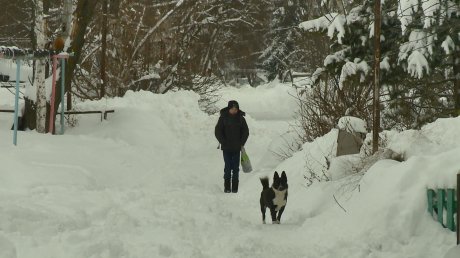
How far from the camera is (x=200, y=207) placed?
9953 mm

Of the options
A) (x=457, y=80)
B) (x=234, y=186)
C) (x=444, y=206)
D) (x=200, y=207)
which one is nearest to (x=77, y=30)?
(x=234, y=186)

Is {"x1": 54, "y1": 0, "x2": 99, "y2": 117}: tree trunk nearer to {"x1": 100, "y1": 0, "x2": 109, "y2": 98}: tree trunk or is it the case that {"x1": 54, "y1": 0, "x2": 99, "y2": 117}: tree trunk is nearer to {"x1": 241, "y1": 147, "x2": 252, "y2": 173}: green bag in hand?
{"x1": 100, "y1": 0, "x2": 109, "y2": 98}: tree trunk

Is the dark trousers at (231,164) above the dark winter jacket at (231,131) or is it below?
below

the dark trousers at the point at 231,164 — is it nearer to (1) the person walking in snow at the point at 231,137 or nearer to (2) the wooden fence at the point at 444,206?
(1) the person walking in snow at the point at 231,137

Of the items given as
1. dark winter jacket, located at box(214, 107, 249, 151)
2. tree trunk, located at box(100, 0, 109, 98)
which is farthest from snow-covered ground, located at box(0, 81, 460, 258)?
tree trunk, located at box(100, 0, 109, 98)

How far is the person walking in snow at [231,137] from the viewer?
12.2m

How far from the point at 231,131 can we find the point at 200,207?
8.34 ft

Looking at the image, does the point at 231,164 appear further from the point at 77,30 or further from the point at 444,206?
the point at 77,30

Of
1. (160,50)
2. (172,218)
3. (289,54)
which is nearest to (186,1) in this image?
(160,50)

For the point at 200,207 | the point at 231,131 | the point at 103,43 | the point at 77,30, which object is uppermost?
the point at 103,43

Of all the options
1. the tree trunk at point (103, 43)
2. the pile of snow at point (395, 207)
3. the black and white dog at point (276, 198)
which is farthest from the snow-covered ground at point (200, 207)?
the tree trunk at point (103, 43)

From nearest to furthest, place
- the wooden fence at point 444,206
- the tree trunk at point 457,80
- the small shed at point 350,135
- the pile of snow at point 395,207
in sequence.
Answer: the wooden fence at point 444,206
the pile of snow at point 395,207
the small shed at point 350,135
the tree trunk at point 457,80

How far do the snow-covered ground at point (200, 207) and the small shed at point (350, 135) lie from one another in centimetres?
39

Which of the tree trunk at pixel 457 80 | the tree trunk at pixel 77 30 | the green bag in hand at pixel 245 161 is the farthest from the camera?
the tree trunk at pixel 77 30
